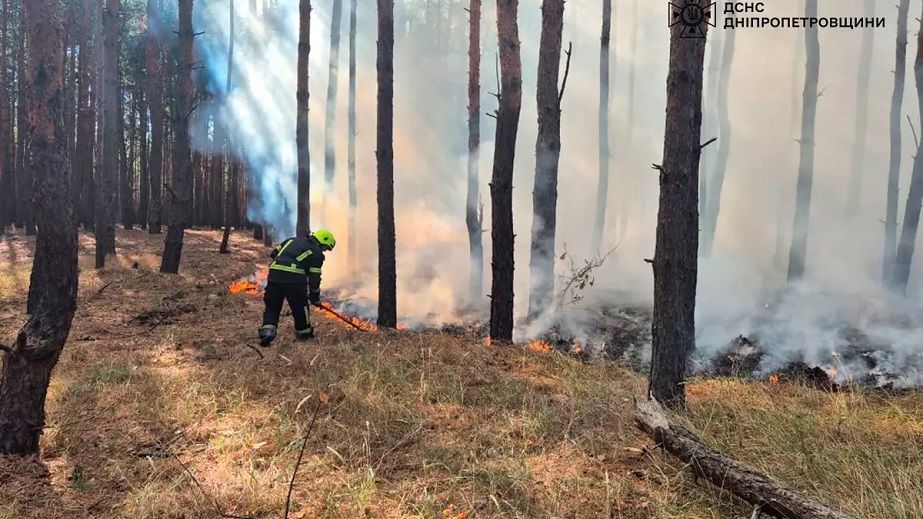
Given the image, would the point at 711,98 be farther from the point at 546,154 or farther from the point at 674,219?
the point at 674,219

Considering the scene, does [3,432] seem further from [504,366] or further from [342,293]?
[342,293]

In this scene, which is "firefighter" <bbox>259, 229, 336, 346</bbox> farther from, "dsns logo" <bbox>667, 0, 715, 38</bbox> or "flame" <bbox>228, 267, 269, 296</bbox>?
"dsns logo" <bbox>667, 0, 715, 38</bbox>

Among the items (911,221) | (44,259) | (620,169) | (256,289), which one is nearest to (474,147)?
(256,289)

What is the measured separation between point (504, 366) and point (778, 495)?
3685mm

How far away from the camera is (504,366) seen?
620 centimetres

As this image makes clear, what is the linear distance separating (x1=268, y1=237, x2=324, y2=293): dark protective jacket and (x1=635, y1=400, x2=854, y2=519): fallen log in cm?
517

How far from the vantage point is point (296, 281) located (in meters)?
7.45

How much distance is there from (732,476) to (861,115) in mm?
19447

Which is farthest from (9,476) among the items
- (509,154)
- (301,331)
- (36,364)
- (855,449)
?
(509,154)

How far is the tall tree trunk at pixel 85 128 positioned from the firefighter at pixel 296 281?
1018 cm

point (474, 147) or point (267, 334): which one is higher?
point (474, 147)

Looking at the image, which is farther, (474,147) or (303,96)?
(474,147)

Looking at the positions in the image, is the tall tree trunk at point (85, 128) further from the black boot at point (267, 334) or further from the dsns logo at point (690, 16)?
the dsns logo at point (690, 16)

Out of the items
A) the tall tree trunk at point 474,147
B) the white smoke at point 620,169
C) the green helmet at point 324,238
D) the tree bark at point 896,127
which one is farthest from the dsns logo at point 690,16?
the tree bark at point 896,127
